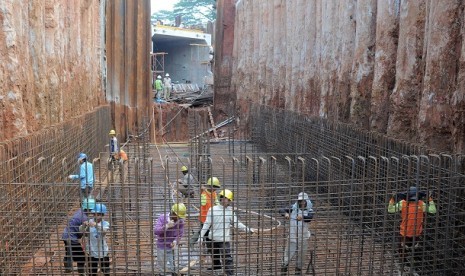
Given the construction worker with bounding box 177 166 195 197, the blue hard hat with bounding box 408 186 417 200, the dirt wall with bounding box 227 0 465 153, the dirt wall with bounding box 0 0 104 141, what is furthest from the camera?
the dirt wall with bounding box 0 0 104 141

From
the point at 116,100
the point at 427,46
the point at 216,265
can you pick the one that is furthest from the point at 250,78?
the point at 216,265

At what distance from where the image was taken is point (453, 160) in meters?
5.46

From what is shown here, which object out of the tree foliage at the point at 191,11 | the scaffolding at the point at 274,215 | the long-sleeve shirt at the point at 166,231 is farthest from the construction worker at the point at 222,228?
the tree foliage at the point at 191,11

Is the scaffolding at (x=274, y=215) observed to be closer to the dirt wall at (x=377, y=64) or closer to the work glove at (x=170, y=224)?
the work glove at (x=170, y=224)

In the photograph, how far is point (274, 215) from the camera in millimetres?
6648

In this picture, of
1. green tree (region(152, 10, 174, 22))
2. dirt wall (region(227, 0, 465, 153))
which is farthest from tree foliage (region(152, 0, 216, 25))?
dirt wall (region(227, 0, 465, 153))

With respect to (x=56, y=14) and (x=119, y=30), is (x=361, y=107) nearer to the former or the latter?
(x=56, y=14)

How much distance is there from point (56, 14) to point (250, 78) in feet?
41.6

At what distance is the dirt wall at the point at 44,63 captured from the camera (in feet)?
23.6

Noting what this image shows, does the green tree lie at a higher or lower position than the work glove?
higher

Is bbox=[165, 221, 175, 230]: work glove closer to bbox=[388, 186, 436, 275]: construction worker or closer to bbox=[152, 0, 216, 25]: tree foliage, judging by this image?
bbox=[388, 186, 436, 275]: construction worker

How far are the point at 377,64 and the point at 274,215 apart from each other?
4.07 m

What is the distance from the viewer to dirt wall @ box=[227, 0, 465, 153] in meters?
6.66

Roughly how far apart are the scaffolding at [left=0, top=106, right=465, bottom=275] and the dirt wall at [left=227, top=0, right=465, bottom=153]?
58 centimetres
